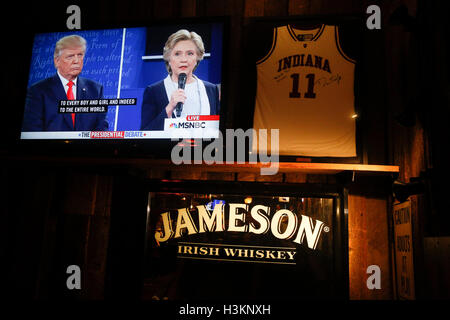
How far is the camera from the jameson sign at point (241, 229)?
2463 millimetres

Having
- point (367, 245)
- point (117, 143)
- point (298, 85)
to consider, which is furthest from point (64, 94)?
point (367, 245)

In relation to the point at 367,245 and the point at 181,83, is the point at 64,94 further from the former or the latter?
the point at 367,245

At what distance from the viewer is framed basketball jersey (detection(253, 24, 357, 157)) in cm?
266

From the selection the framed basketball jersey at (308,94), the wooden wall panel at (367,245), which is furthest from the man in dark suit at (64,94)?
the wooden wall panel at (367,245)

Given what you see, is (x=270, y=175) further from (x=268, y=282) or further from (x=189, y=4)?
(x=189, y=4)

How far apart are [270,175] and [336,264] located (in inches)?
34.4

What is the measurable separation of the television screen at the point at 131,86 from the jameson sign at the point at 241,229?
0.62m

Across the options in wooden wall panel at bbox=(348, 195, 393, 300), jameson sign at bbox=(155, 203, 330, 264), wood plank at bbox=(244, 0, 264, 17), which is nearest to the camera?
jameson sign at bbox=(155, 203, 330, 264)

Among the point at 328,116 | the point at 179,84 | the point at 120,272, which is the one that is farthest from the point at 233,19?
the point at 120,272

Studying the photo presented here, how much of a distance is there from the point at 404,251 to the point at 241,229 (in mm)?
1144

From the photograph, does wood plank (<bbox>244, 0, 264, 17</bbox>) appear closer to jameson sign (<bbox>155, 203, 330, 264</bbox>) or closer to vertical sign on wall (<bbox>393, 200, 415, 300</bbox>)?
jameson sign (<bbox>155, 203, 330, 264</bbox>)

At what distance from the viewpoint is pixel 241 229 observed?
2.52 metres

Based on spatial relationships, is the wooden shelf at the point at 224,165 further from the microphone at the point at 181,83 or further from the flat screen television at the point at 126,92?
the microphone at the point at 181,83
